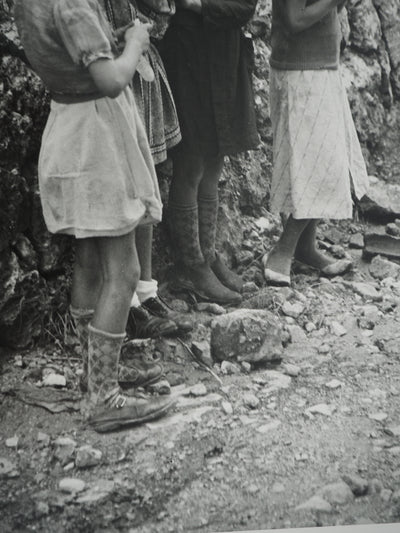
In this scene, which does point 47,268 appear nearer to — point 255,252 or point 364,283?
point 255,252

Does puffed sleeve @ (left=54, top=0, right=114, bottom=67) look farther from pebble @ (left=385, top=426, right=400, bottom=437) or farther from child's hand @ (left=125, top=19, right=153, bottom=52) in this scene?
pebble @ (left=385, top=426, right=400, bottom=437)

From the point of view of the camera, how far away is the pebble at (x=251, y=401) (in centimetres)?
207

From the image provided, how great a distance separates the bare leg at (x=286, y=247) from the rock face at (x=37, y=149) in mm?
132

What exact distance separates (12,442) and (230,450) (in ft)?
1.99

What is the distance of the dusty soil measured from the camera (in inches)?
66.8

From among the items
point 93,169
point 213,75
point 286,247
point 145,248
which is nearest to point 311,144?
point 286,247

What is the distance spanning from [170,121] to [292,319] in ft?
2.71

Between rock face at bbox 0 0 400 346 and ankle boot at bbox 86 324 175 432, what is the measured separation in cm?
37

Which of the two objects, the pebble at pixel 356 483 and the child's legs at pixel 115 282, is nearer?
the pebble at pixel 356 483

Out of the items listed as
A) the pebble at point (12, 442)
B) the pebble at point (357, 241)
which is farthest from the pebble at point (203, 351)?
the pebble at point (357, 241)

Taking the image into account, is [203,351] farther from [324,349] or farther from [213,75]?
[213,75]

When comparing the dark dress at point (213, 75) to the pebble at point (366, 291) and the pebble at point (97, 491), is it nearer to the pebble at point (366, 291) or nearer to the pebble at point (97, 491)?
the pebble at point (366, 291)

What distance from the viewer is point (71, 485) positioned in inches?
68.9

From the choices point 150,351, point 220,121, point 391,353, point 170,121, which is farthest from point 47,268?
point 391,353
